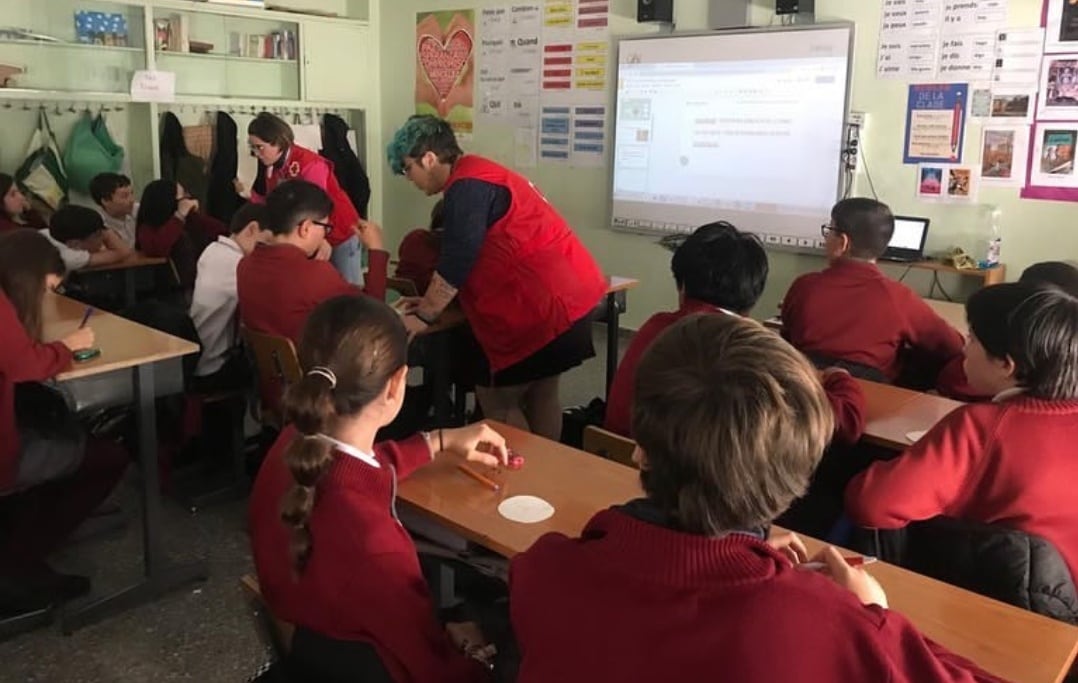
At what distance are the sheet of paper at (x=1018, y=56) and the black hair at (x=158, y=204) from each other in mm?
4005

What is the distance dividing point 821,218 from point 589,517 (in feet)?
11.7

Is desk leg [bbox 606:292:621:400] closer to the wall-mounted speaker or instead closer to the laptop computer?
the laptop computer

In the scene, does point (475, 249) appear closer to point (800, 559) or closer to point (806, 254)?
point (800, 559)

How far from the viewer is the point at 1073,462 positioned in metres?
1.64

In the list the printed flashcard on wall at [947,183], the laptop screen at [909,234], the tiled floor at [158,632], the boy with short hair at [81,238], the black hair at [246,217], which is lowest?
the tiled floor at [158,632]

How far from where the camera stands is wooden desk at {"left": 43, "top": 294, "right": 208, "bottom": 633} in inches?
103

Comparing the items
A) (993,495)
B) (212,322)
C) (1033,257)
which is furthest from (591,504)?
(1033,257)

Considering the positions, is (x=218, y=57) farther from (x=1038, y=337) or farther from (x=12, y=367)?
(x=1038, y=337)

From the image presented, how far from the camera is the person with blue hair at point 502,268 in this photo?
9.79 feet

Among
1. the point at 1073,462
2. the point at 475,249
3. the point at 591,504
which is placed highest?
the point at 475,249

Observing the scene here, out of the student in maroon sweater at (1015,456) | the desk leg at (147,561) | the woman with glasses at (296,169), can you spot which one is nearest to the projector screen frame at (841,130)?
the woman with glasses at (296,169)

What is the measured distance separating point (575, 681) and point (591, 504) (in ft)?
2.60

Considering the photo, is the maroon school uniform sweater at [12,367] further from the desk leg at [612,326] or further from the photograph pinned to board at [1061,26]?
the photograph pinned to board at [1061,26]

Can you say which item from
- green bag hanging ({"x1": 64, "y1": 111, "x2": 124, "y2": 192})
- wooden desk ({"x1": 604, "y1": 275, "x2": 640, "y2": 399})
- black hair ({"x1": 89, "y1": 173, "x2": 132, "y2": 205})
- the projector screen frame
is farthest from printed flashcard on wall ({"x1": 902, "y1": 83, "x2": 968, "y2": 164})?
green bag hanging ({"x1": 64, "y1": 111, "x2": 124, "y2": 192})
